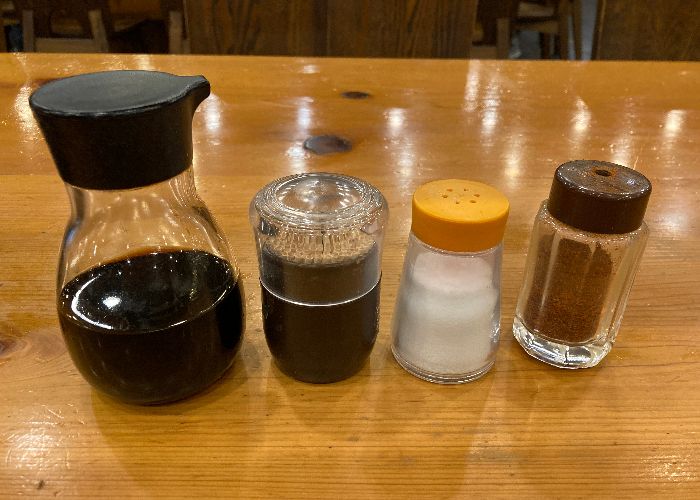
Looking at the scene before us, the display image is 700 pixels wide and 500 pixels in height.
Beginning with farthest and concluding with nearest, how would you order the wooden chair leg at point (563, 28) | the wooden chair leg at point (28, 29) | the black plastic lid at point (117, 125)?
the wooden chair leg at point (563, 28)
the wooden chair leg at point (28, 29)
the black plastic lid at point (117, 125)

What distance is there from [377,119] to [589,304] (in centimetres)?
60

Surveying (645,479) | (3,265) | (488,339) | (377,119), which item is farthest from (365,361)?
(377,119)

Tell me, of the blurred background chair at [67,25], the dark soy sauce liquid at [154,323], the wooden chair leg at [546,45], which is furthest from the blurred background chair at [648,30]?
the blurred background chair at [67,25]

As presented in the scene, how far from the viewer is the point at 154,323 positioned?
1.35 ft

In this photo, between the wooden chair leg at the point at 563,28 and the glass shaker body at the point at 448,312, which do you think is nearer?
the glass shaker body at the point at 448,312

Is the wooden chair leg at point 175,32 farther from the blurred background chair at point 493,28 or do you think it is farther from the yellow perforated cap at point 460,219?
the yellow perforated cap at point 460,219

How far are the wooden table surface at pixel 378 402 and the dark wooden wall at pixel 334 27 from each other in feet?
2.31

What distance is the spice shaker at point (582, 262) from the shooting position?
435 mm

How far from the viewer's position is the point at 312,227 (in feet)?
1.35

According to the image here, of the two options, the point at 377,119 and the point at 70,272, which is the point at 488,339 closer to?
the point at 70,272

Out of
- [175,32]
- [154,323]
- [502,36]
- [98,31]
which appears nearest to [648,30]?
[502,36]

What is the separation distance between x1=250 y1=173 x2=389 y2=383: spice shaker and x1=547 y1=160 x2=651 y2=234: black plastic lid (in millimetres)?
130

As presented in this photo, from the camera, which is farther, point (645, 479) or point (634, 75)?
point (634, 75)

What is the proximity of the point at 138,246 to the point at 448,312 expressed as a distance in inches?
9.3
